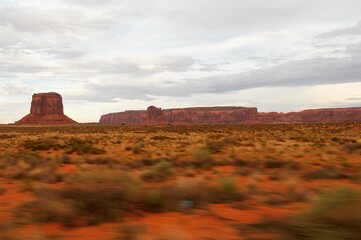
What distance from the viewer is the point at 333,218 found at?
4730 millimetres

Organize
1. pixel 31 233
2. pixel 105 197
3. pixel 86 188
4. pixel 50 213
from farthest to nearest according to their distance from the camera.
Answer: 1. pixel 86 188
2. pixel 105 197
3. pixel 50 213
4. pixel 31 233

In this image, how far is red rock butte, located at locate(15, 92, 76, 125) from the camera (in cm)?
16650

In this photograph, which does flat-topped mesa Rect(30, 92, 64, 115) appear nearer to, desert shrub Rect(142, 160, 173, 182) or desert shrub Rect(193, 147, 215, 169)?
desert shrub Rect(193, 147, 215, 169)

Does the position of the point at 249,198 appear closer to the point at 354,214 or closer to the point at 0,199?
the point at 354,214

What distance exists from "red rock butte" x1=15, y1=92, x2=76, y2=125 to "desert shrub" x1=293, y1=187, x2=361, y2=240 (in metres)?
171

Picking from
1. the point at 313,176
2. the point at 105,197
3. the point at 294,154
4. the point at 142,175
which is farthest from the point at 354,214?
the point at 294,154

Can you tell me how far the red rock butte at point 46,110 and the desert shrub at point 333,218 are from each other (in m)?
171

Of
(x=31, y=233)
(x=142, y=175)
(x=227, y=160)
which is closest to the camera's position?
(x=31, y=233)

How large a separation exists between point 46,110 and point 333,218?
183 metres

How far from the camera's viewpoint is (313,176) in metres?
10.4

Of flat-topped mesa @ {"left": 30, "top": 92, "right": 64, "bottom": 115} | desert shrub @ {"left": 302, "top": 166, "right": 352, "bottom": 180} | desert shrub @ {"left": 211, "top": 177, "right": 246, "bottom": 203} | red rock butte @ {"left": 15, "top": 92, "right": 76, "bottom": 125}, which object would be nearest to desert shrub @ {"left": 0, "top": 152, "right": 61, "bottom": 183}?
desert shrub @ {"left": 211, "top": 177, "right": 246, "bottom": 203}

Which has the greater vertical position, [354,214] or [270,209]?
[354,214]

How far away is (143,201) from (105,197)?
809 mm

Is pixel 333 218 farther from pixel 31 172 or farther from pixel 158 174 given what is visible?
pixel 31 172
